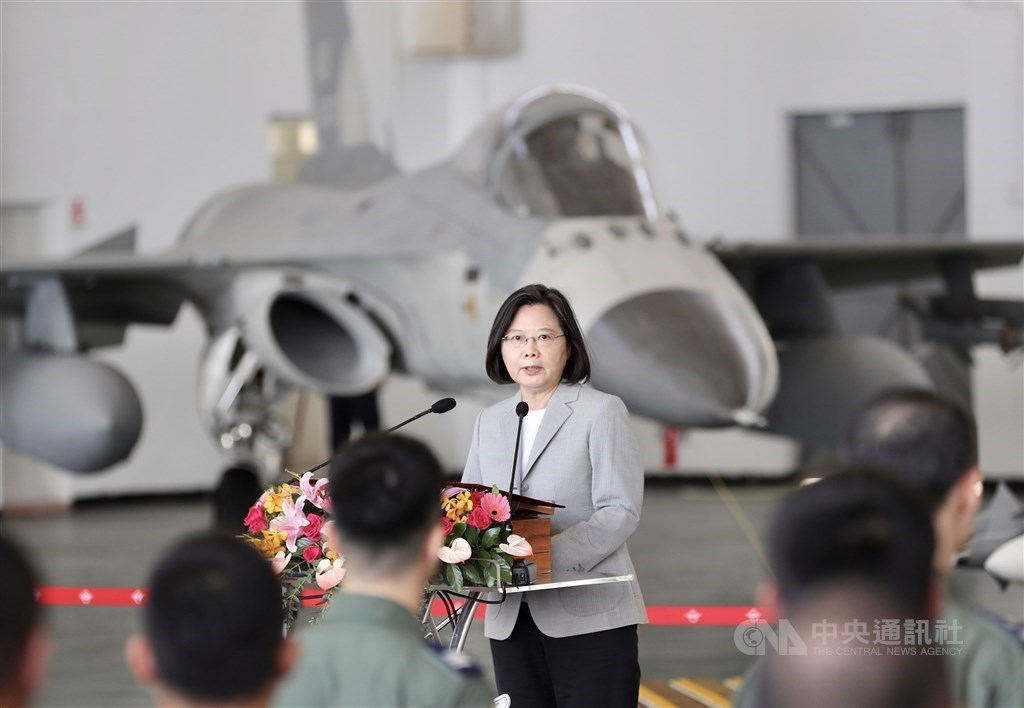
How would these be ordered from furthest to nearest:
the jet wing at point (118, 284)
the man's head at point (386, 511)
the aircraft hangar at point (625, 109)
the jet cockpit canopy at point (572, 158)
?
the aircraft hangar at point (625, 109) → the jet wing at point (118, 284) → the jet cockpit canopy at point (572, 158) → the man's head at point (386, 511)

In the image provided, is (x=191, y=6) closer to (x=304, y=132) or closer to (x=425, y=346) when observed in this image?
(x=304, y=132)

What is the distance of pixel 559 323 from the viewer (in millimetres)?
2773

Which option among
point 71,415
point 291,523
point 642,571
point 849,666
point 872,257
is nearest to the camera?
point 849,666

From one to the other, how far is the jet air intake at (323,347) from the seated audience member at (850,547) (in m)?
6.50

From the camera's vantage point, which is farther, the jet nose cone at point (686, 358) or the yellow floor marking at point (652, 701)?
the jet nose cone at point (686, 358)

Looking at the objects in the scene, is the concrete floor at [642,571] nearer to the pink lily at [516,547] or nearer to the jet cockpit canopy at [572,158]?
the pink lily at [516,547]

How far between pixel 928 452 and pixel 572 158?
5.57 metres

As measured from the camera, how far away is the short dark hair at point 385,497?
1826 millimetres

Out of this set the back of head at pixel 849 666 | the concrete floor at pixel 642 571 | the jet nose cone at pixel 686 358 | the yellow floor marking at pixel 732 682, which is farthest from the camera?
the jet nose cone at pixel 686 358

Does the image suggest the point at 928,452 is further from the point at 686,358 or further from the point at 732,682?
the point at 686,358

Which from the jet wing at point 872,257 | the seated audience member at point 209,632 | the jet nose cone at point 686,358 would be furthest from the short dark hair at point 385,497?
the jet wing at point 872,257

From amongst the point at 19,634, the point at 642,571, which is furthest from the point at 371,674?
the point at 642,571

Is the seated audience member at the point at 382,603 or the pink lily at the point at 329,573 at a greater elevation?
the seated audience member at the point at 382,603

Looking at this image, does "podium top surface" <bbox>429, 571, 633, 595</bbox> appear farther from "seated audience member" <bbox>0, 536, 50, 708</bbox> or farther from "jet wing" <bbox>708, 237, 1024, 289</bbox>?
"jet wing" <bbox>708, 237, 1024, 289</bbox>
